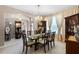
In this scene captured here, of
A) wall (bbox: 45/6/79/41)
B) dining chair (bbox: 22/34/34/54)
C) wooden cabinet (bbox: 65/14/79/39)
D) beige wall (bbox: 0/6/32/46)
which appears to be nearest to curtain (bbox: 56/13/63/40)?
wall (bbox: 45/6/79/41)

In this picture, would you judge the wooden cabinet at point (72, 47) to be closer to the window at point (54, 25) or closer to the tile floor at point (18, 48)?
the tile floor at point (18, 48)

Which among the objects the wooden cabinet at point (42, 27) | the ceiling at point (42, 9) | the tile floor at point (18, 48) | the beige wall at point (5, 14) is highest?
the ceiling at point (42, 9)

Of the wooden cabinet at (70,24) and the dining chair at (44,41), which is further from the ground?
the wooden cabinet at (70,24)

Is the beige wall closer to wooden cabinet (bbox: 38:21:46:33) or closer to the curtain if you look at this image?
wooden cabinet (bbox: 38:21:46:33)

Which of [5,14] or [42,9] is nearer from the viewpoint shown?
[5,14]

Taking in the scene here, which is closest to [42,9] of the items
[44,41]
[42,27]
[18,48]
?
[42,27]

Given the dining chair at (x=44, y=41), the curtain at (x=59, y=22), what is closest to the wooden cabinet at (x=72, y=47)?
the curtain at (x=59, y=22)

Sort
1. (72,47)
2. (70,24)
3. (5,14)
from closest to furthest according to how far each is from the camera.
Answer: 1. (5,14)
2. (72,47)
3. (70,24)

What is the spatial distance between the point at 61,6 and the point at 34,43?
1001mm

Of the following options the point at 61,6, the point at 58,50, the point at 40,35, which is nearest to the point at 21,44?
the point at 40,35

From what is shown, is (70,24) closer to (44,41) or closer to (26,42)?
(44,41)
